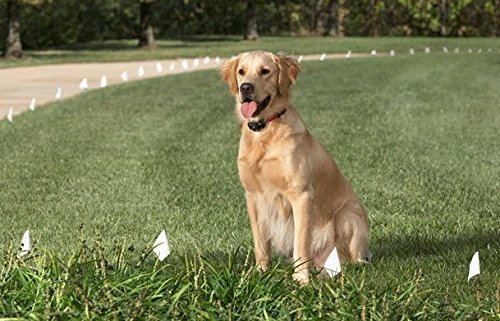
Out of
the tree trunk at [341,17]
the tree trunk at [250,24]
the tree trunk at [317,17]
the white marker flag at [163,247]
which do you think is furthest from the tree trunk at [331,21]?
the white marker flag at [163,247]

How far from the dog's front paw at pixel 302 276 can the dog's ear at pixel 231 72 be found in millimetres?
1153

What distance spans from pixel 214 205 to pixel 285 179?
3496mm

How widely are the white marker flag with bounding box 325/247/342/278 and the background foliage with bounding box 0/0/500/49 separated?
43765 mm

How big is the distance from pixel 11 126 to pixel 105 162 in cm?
384

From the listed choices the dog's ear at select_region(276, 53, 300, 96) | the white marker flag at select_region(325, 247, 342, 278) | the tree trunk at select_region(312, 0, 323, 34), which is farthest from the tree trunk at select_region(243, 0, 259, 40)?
the white marker flag at select_region(325, 247, 342, 278)

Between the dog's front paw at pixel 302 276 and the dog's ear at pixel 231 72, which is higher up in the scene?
the dog's ear at pixel 231 72

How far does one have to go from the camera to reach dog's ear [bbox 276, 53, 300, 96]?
6.14 meters

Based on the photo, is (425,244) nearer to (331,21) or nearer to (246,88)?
(246,88)

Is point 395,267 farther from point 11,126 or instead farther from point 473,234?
point 11,126

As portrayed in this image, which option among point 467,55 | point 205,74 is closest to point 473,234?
point 205,74

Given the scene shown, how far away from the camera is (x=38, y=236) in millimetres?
8039

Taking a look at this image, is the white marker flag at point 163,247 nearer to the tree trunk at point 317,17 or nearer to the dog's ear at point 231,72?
the dog's ear at point 231,72

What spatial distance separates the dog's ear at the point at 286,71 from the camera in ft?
20.1

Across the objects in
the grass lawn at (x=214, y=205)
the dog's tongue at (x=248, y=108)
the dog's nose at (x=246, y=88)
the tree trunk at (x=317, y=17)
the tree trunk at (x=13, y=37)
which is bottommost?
the tree trunk at (x=317, y=17)
